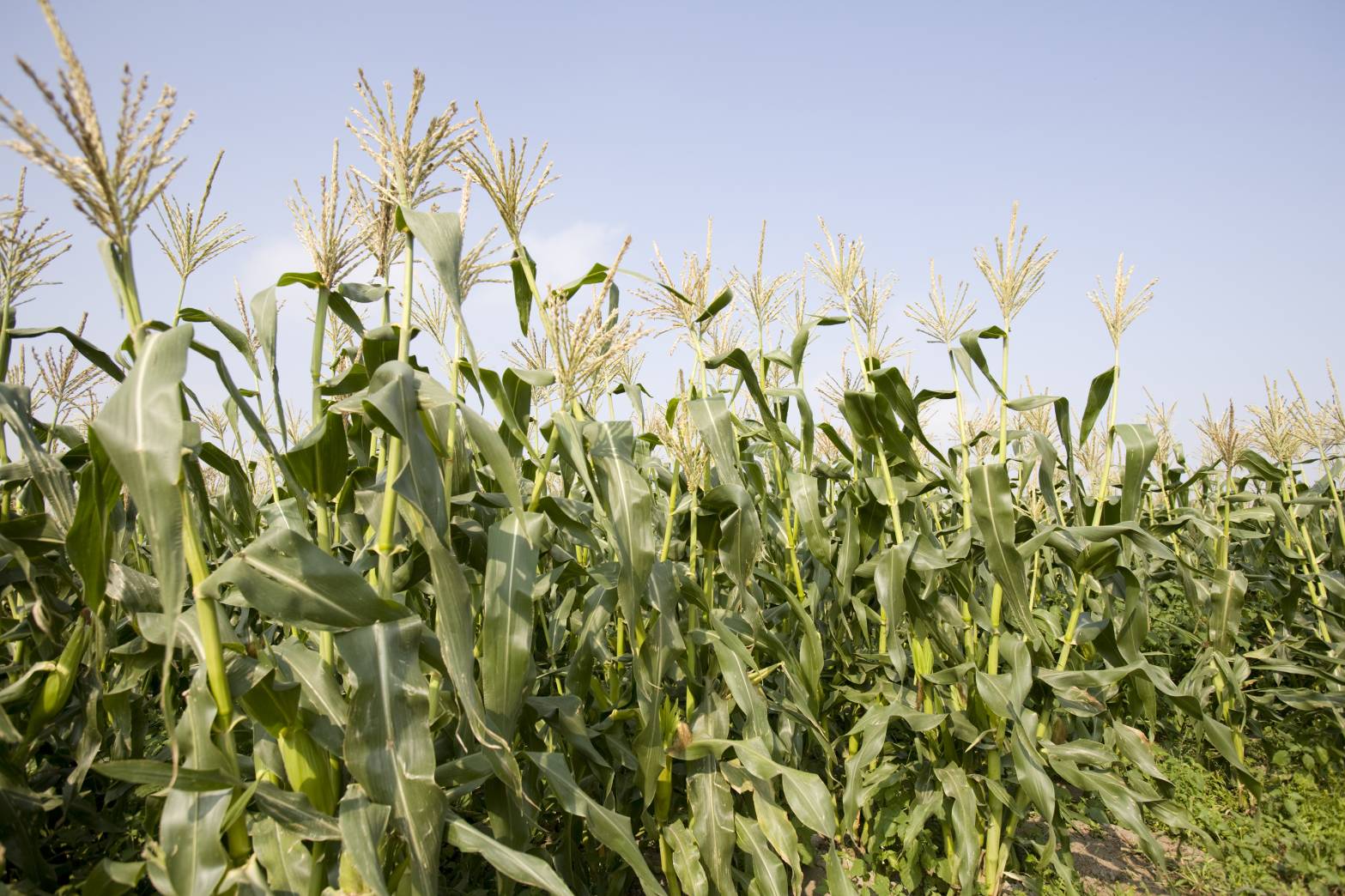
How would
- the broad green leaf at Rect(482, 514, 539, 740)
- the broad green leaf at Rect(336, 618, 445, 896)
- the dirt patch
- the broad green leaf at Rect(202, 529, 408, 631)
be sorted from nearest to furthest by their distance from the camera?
1. the broad green leaf at Rect(202, 529, 408, 631)
2. the broad green leaf at Rect(336, 618, 445, 896)
3. the broad green leaf at Rect(482, 514, 539, 740)
4. the dirt patch

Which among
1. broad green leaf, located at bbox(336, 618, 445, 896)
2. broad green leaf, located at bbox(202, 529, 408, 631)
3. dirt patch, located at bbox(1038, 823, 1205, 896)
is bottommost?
dirt patch, located at bbox(1038, 823, 1205, 896)

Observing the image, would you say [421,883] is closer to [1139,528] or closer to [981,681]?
[981,681]

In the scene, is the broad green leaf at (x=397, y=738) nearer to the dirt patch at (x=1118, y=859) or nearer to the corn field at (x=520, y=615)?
the corn field at (x=520, y=615)


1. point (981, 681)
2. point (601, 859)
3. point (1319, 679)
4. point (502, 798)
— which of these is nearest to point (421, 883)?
point (502, 798)

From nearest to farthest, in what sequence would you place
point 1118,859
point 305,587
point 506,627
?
point 305,587 → point 506,627 → point 1118,859

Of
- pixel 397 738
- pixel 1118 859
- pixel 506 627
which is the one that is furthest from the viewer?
pixel 1118 859

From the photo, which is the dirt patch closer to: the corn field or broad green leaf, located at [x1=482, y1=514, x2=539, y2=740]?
the corn field

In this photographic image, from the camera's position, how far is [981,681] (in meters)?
2.82

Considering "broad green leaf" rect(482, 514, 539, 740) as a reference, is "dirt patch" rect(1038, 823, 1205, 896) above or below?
below

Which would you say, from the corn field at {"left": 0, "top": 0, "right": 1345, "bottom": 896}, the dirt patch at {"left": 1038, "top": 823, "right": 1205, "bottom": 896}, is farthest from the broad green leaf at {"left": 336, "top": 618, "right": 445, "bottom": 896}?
the dirt patch at {"left": 1038, "top": 823, "right": 1205, "bottom": 896}

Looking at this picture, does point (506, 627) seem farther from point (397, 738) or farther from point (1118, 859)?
point (1118, 859)

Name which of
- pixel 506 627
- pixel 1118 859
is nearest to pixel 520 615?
pixel 506 627

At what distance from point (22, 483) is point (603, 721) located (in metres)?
2.09

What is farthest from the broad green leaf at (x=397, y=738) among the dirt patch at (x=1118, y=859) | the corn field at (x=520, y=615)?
the dirt patch at (x=1118, y=859)
